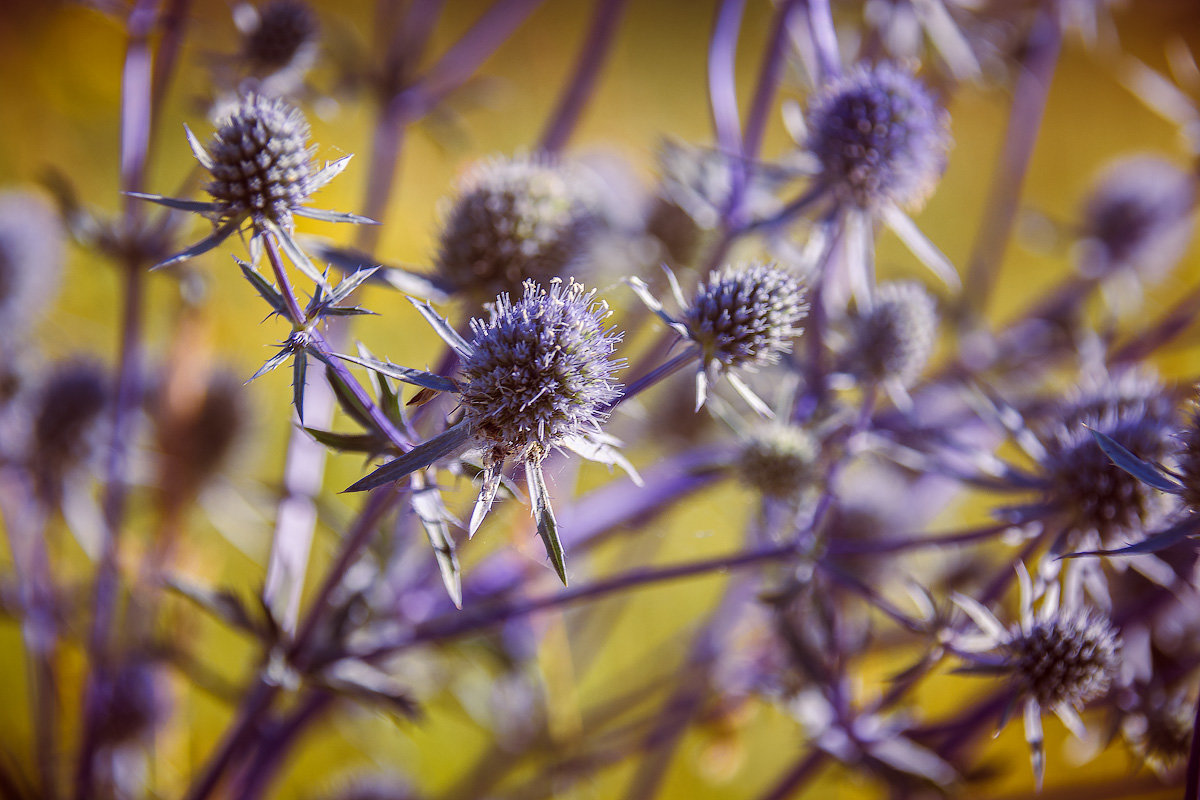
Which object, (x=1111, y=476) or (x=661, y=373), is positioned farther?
(x=1111, y=476)

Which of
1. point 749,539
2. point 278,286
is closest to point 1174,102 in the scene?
point 749,539

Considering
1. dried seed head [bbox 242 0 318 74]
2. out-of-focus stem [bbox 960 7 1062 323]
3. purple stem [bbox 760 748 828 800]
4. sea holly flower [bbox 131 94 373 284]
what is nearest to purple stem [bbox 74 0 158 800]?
dried seed head [bbox 242 0 318 74]

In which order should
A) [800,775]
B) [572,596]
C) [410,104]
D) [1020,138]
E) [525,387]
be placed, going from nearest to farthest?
[525,387] → [572,596] → [800,775] → [410,104] → [1020,138]

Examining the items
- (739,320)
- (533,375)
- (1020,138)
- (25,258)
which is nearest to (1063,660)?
(739,320)

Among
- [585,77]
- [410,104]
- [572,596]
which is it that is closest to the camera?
[572,596]

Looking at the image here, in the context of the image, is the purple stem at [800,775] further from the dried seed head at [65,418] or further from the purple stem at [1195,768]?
the dried seed head at [65,418]

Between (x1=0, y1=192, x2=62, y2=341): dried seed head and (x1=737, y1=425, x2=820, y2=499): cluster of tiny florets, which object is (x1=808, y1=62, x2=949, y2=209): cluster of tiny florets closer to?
(x1=737, y1=425, x2=820, y2=499): cluster of tiny florets

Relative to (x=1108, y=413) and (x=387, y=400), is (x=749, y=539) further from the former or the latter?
(x=387, y=400)

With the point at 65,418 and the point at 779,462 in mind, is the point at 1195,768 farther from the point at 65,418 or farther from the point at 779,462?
the point at 65,418
